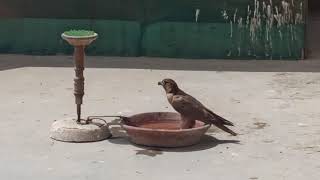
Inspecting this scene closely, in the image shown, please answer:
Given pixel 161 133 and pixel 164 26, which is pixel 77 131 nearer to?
pixel 161 133

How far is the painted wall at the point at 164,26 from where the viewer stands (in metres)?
8.00

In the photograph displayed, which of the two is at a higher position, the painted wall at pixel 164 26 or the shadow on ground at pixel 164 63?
the painted wall at pixel 164 26

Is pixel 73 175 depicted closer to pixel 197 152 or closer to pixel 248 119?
pixel 197 152

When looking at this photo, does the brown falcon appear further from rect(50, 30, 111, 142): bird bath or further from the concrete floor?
rect(50, 30, 111, 142): bird bath

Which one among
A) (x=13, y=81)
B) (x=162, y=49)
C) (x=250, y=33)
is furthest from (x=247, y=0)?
(x=13, y=81)

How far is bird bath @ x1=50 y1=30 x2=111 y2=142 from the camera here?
4801 mm

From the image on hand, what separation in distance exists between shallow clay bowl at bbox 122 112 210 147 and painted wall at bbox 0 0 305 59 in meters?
3.22

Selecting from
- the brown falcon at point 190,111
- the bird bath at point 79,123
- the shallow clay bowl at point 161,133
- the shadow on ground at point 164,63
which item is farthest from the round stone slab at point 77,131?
the shadow on ground at point 164,63

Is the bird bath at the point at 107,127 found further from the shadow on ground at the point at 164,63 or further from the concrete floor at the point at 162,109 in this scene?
the shadow on ground at the point at 164,63

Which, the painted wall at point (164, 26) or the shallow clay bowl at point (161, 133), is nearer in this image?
the shallow clay bowl at point (161, 133)

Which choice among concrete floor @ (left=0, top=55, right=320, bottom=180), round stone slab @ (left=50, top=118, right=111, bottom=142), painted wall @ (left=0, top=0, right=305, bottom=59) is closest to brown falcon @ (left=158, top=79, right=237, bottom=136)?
concrete floor @ (left=0, top=55, right=320, bottom=180)

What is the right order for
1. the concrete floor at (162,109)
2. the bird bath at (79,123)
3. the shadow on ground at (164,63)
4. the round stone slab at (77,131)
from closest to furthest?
the concrete floor at (162,109) → the bird bath at (79,123) → the round stone slab at (77,131) → the shadow on ground at (164,63)

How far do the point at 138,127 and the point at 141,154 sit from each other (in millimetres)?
257

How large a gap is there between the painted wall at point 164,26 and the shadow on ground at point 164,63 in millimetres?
140
